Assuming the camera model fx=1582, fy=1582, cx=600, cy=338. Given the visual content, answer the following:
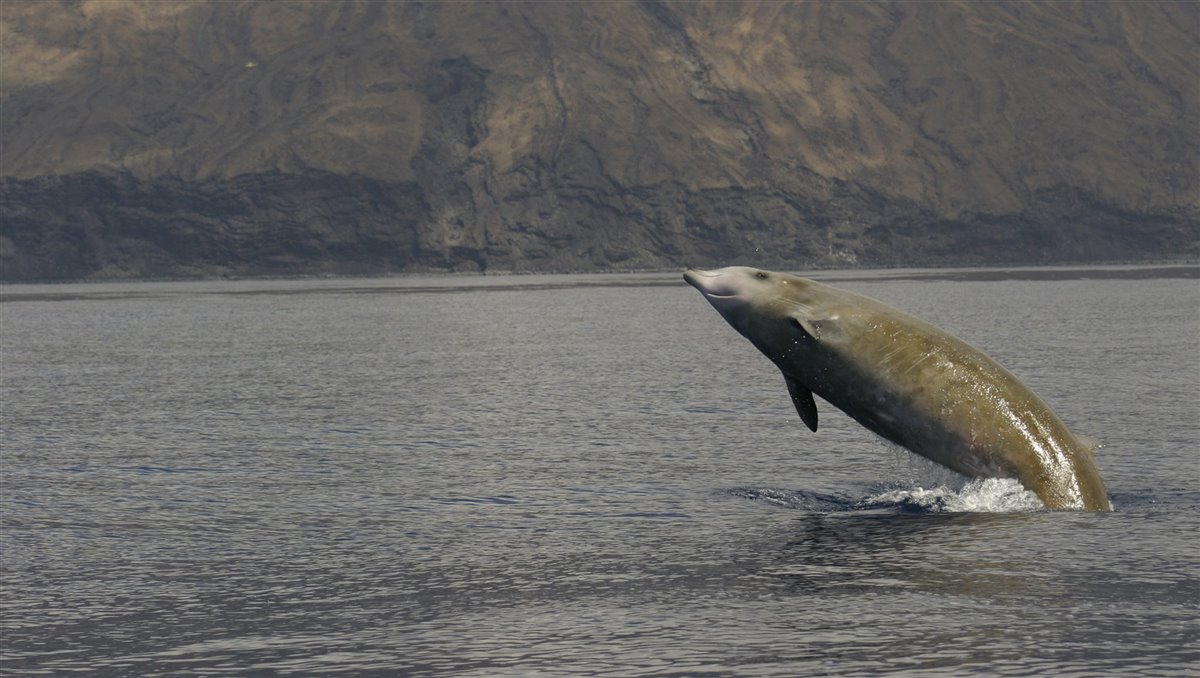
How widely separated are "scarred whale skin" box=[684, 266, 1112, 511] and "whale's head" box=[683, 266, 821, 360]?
1cm

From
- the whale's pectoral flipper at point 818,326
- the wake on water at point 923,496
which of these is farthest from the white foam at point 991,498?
the whale's pectoral flipper at point 818,326

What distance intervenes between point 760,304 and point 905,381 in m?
2.39

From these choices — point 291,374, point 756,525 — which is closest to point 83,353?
point 291,374

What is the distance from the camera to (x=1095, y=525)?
21656mm

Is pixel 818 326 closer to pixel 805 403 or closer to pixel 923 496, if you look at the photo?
pixel 805 403

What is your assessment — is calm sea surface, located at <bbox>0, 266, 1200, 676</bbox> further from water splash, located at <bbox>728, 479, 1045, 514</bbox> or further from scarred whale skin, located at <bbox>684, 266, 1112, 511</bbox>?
scarred whale skin, located at <bbox>684, 266, 1112, 511</bbox>

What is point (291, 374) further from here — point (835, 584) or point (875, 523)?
point (835, 584)

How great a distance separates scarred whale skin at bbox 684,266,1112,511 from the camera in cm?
2112

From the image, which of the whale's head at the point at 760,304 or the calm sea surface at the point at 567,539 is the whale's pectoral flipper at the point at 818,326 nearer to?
the whale's head at the point at 760,304

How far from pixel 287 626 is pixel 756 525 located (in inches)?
319

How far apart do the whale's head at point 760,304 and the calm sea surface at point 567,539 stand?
9.19 feet

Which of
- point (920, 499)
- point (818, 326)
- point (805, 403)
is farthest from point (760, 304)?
point (920, 499)

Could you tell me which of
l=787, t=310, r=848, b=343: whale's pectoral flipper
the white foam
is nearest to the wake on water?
the white foam

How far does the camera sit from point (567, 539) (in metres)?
22.0
